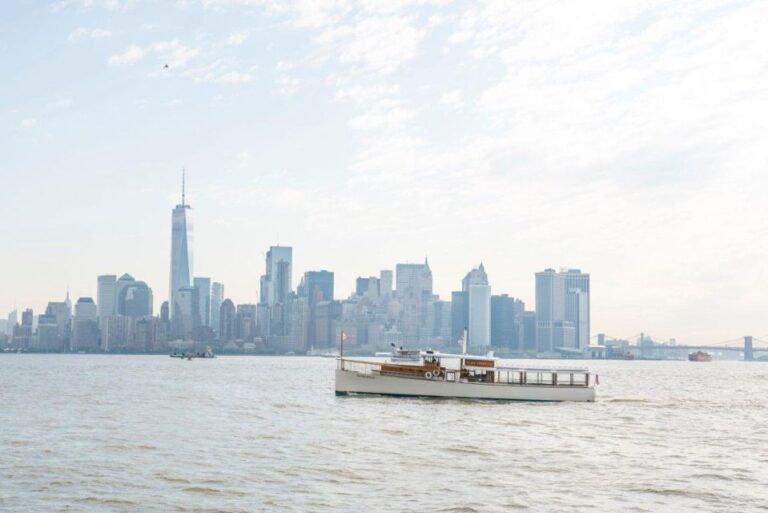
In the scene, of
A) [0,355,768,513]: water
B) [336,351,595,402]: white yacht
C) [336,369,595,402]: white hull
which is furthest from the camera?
[336,351,595,402]: white yacht

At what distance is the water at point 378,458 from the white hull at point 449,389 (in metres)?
1.47

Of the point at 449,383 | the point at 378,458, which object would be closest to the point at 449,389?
the point at 449,383

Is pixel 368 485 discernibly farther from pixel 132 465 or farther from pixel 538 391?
pixel 538 391

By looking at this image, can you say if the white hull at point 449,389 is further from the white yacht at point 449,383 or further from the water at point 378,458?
the water at point 378,458

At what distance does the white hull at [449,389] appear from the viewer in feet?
260

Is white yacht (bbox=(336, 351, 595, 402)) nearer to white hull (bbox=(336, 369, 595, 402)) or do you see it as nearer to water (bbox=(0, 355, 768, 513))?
white hull (bbox=(336, 369, 595, 402))

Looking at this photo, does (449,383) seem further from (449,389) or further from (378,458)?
(378,458)

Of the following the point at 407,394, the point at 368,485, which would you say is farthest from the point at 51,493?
the point at 407,394

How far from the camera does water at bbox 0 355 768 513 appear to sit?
33.7 meters

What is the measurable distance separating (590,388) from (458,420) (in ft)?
81.0

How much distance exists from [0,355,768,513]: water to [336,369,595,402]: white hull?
4.81ft

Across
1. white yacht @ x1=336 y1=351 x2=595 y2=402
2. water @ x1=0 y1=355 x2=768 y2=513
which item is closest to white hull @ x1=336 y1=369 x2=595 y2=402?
white yacht @ x1=336 y1=351 x2=595 y2=402

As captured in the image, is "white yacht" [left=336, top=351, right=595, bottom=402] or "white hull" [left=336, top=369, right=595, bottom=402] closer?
"white hull" [left=336, top=369, right=595, bottom=402]

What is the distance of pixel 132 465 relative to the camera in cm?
4131
